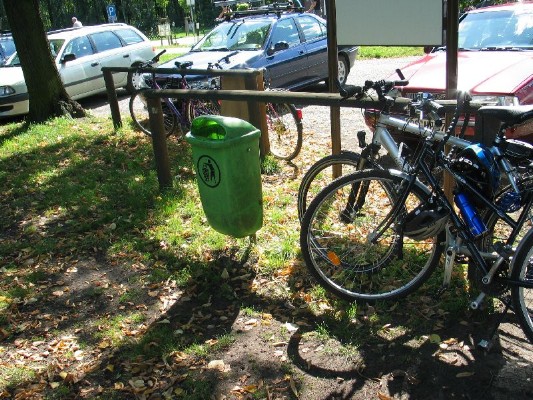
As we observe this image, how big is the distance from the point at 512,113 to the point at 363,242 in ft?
4.36

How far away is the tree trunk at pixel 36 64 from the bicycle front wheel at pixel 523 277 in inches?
352

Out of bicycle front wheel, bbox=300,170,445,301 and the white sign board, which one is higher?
the white sign board

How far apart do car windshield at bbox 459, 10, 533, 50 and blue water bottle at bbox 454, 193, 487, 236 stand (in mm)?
3952

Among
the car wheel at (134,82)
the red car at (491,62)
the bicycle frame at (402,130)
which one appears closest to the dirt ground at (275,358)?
the bicycle frame at (402,130)

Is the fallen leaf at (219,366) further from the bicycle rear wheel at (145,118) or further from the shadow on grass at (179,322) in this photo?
the bicycle rear wheel at (145,118)

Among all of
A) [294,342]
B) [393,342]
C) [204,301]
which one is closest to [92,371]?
[204,301]

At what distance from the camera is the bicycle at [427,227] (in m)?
3.20

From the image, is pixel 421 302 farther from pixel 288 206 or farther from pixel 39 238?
pixel 39 238

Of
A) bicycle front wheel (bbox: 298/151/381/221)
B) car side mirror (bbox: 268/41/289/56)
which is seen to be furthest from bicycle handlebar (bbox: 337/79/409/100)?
car side mirror (bbox: 268/41/289/56)

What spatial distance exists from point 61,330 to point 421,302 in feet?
8.09

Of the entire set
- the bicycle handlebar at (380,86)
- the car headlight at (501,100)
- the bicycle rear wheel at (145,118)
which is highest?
the bicycle handlebar at (380,86)

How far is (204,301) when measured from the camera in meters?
4.16

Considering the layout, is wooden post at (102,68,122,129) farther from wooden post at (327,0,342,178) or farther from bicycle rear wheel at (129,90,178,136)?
wooden post at (327,0,342,178)

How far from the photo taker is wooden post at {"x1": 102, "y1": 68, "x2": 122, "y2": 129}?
8859 millimetres
